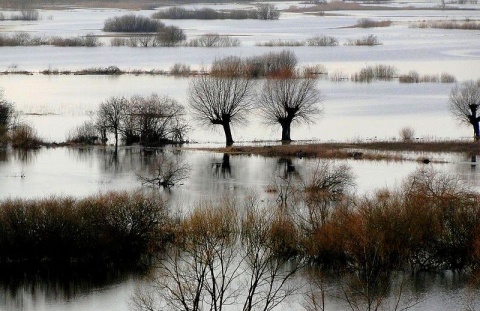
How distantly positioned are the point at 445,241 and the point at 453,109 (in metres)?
17.7

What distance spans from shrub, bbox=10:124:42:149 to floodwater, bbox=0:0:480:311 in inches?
23.2

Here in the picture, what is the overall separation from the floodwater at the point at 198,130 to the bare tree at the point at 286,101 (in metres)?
0.77

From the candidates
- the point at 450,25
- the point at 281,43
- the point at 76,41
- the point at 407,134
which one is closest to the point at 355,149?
the point at 407,134

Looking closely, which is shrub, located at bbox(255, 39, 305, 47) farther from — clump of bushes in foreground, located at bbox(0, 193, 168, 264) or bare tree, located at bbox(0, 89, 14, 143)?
clump of bushes in foreground, located at bbox(0, 193, 168, 264)

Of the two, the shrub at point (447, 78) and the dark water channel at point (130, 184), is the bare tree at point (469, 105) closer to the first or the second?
the dark water channel at point (130, 184)

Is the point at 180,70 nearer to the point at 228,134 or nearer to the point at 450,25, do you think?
the point at 228,134

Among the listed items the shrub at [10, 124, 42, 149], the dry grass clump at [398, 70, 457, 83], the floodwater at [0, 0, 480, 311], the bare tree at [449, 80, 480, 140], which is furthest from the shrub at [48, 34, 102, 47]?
the bare tree at [449, 80, 480, 140]

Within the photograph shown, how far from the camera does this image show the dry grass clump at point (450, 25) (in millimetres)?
81194

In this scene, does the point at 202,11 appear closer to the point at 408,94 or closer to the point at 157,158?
the point at 408,94

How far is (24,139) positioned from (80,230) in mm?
13486

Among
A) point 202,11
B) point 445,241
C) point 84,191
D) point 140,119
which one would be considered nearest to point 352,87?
point 140,119

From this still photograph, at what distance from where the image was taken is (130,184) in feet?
83.8

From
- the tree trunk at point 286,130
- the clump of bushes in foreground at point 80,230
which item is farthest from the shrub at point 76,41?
the clump of bushes in foreground at point 80,230

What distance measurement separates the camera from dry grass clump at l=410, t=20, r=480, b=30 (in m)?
81.2
